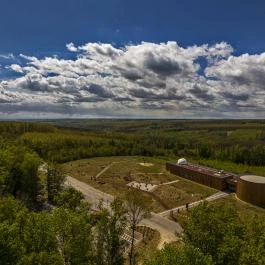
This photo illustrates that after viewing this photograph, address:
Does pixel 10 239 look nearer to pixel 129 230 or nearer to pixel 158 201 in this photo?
pixel 129 230

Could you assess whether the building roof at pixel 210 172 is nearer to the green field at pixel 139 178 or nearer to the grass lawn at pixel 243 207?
the green field at pixel 139 178

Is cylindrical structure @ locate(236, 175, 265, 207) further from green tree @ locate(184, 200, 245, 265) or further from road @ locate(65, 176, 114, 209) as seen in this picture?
green tree @ locate(184, 200, 245, 265)

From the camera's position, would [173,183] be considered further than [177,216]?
Yes

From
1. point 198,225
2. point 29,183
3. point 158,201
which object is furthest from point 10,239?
point 158,201

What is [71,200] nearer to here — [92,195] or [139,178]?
[92,195]

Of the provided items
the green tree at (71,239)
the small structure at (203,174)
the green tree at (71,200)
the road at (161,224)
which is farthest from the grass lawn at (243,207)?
the green tree at (71,239)

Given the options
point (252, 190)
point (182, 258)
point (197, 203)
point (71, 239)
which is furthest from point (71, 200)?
point (252, 190)

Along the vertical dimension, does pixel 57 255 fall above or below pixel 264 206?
above
